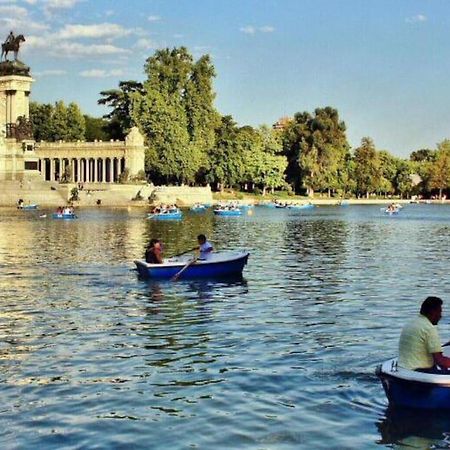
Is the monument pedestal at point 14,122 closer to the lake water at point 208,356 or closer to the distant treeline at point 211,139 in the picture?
the distant treeline at point 211,139

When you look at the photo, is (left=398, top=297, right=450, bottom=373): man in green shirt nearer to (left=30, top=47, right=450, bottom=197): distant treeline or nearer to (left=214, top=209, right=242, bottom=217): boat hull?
(left=214, top=209, right=242, bottom=217): boat hull

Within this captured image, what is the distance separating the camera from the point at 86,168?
13075cm

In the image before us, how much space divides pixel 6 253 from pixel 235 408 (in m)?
30.8

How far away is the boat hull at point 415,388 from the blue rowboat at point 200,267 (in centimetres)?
1631

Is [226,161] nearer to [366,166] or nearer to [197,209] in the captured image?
[197,209]

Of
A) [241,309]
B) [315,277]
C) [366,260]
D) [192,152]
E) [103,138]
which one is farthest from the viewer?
[103,138]

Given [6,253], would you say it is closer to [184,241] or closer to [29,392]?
[184,241]

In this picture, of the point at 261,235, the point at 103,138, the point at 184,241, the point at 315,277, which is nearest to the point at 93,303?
the point at 315,277

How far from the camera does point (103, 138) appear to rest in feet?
488

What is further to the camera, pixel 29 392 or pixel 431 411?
pixel 29 392

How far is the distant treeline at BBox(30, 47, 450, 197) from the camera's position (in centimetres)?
12506

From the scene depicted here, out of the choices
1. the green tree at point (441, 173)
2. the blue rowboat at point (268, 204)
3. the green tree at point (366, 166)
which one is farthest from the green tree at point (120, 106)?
the green tree at point (441, 173)

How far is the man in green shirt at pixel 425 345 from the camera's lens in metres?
13.4

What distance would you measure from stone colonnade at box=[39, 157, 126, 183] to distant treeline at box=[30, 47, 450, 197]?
201 inches
